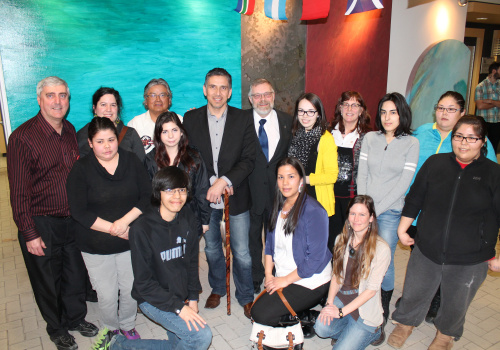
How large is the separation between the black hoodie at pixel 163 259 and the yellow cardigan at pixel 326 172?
1.22 metres

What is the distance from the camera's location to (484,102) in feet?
25.2

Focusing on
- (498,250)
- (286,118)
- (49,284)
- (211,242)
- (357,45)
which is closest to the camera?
(49,284)

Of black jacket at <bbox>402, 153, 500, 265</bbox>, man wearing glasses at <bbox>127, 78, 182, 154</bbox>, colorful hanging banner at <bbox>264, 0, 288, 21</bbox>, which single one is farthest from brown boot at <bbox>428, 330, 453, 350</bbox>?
colorful hanging banner at <bbox>264, 0, 288, 21</bbox>

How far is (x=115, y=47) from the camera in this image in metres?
4.25

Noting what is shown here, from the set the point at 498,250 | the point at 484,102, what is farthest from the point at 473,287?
the point at 484,102

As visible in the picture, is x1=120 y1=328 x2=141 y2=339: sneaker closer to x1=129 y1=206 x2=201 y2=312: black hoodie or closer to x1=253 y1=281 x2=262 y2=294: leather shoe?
x1=129 y1=206 x2=201 y2=312: black hoodie

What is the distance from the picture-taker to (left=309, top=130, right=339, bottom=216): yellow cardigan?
10.4 ft

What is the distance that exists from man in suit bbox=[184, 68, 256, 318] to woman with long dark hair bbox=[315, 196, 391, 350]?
2.84ft

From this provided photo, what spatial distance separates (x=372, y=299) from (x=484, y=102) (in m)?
6.93

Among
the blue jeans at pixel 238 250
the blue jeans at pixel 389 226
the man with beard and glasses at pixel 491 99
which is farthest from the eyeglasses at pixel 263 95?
the man with beard and glasses at pixel 491 99

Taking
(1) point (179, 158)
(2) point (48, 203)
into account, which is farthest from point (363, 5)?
(2) point (48, 203)

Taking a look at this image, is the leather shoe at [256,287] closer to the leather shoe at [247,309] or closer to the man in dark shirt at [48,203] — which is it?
the leather shoe at [247,309]

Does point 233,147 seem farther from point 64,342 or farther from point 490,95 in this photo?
point 490,95

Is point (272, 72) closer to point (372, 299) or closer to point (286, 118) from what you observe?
point (286, 118)
